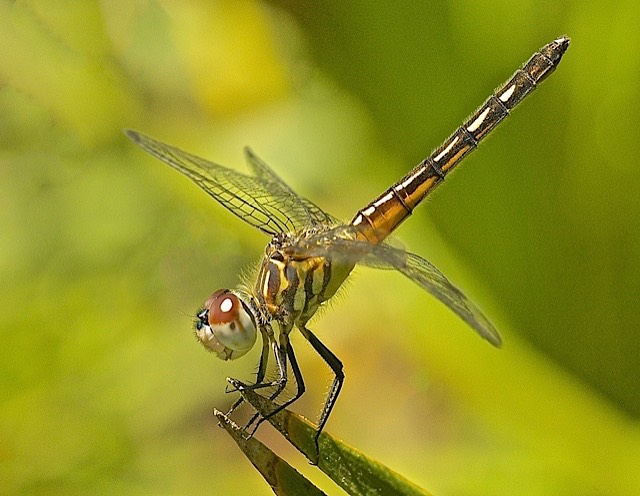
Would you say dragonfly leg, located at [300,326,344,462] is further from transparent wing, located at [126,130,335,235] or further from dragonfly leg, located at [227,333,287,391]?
transparent wing, located at [126,130,335,235]

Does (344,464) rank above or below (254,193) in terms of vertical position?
below

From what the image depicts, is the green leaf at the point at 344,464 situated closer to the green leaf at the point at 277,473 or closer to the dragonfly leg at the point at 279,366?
the green leaf at the point at 277,473

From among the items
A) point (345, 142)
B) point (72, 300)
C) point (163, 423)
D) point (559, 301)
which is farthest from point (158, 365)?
point (559, 301)

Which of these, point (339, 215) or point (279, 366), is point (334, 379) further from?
point (339, 215)

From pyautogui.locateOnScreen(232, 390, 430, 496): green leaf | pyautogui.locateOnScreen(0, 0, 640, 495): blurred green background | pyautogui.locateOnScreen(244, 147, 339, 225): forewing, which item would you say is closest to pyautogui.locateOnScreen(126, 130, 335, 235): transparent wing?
pyautogui.locateOnScreen(244, 147, 339, 225): forewing

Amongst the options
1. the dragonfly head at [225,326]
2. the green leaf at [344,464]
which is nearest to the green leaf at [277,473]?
the green leaf at [344,464]

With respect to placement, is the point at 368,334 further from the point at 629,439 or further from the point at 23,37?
the point at 23,37

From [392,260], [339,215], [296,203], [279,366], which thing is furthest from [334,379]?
[339,215]
